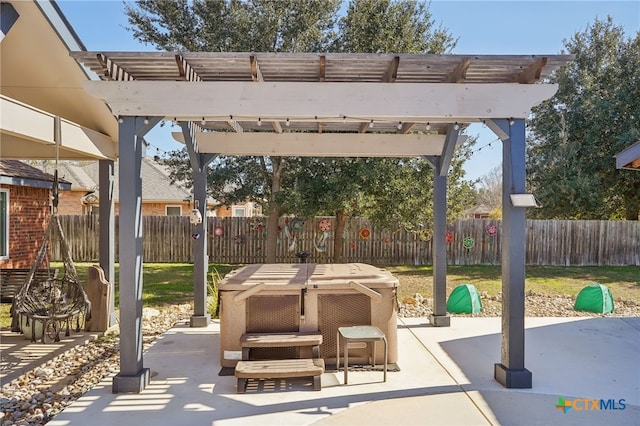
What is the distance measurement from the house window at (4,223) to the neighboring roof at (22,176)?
0.44 meters

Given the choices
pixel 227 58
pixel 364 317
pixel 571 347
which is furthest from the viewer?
pixel 571 347

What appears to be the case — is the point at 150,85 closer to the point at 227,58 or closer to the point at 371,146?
the point at 227,58

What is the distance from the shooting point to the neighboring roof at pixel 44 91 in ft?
14.8

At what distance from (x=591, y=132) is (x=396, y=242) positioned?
8358mm

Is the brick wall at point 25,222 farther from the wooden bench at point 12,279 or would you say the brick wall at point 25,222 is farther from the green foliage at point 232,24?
the green foliage at point 232,24

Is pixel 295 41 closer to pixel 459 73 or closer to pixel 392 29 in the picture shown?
pixel 392 29

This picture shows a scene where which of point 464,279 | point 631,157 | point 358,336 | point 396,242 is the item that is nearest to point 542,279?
point 464,279

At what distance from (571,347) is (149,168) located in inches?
726

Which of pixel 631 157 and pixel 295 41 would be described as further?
pixel 295 41

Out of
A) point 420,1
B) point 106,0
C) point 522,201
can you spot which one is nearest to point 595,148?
point 420,1

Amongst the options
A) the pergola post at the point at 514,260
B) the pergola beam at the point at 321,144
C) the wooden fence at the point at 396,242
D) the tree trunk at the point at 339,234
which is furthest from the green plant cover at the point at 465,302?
the wooden fence at the point at 396,242

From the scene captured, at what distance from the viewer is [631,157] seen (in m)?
5.25

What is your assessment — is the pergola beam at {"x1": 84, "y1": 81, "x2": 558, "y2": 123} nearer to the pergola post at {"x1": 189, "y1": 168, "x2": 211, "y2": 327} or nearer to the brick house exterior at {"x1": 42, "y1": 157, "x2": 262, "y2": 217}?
the pergola post at {"x1": 189, "y1": 168, "x2": 211, "y2": 327}

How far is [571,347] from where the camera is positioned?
17.0ft
